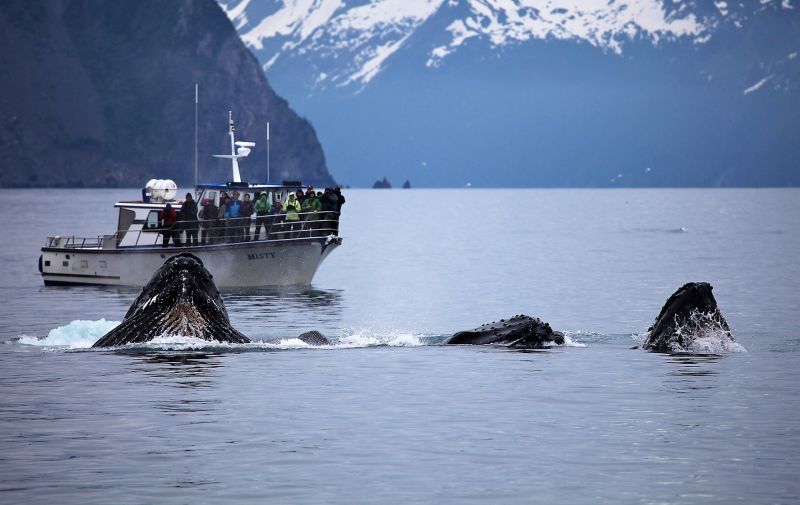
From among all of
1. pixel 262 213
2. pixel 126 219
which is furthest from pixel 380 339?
pixel 126 219

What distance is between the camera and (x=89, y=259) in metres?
53.4

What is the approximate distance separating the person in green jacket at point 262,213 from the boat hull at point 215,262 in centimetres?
68

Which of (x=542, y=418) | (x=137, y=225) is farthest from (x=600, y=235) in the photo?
(x=542, y=418)

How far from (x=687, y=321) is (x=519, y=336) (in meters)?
3.73

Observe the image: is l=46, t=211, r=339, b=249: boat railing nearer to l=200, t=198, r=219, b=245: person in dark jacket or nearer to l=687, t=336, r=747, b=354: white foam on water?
l=200, t=198, r=219, b=245: person in dark jacket

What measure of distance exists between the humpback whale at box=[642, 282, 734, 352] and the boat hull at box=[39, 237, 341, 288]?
21.9 m

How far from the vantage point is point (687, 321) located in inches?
1229

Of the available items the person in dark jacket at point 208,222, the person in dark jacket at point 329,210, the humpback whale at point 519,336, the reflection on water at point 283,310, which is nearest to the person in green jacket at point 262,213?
the person in dark jacket at point 208,222

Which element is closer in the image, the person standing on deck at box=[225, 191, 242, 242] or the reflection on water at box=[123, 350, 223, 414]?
the reflection on water at box=[123, 350, 223, 414]

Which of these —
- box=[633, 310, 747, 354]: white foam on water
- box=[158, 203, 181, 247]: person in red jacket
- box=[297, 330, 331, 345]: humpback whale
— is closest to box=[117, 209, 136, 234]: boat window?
box=[158, 203, 181, 247]: person in red jacket

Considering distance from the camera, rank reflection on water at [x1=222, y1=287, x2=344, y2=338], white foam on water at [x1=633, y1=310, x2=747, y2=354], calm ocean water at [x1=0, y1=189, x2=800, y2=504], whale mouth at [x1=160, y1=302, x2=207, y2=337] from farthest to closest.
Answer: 1. reflection on water at [x1=222, y1=287, x2=344, y2=338]
2. white foam on water at [x1=633, y1=310, x2=747, y2=354]
3. whale mouth at [x1=160, y1=302, x2=207, y2=337]
4. calm ocean water at [x1=0, y1=189, x2=800, y2=504]

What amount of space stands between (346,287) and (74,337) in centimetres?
2463

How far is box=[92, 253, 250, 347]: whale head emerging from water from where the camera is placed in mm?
28047

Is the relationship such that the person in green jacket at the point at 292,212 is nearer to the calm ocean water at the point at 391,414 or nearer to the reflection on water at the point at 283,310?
the reflection on water at the point at 283,310
